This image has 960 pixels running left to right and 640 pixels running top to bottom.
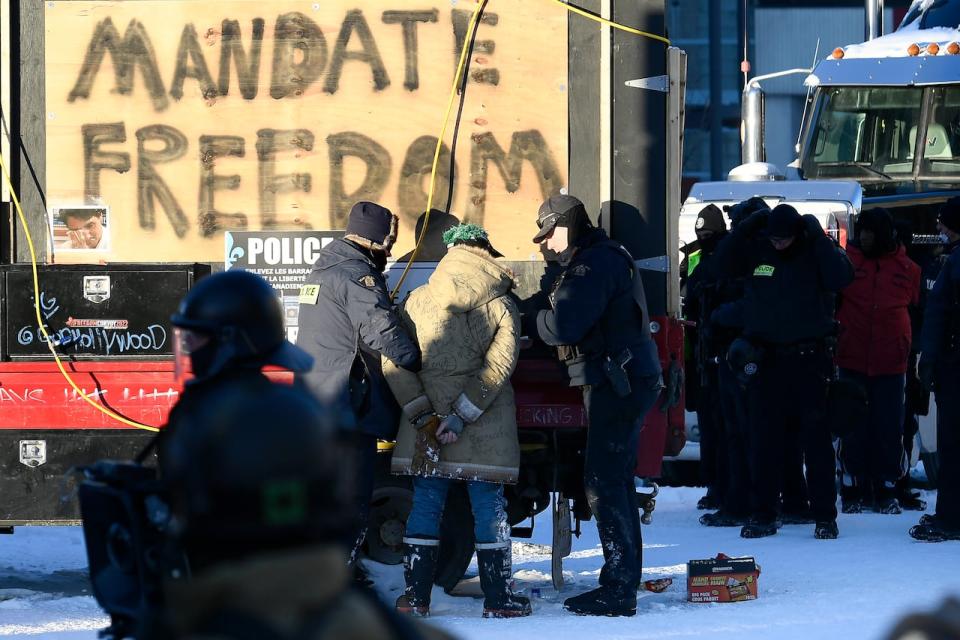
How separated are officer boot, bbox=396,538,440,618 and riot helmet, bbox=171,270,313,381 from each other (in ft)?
10.4

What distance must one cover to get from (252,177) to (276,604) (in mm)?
5259

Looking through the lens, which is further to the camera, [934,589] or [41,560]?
[41,560]

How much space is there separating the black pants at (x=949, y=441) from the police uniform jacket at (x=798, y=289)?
712mm

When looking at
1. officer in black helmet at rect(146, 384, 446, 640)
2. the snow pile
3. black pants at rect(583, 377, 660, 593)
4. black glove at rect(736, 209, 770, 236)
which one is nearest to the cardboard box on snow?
black pants at rect(583, 377, 660, 593)

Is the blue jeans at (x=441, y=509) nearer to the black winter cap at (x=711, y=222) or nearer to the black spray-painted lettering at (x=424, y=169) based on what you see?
the black spray-painted lettering at (x=424, y=169)

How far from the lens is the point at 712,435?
1077 cm

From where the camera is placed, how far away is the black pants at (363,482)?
678cm

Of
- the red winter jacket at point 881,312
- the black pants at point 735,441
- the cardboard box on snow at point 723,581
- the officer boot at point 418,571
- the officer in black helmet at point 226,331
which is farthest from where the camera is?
the red winter jacket at point 881,312

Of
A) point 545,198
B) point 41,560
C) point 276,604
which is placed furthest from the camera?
point 41,560

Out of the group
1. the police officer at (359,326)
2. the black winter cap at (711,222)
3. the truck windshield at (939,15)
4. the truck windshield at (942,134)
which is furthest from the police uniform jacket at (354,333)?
the truck windshield at (939,15)

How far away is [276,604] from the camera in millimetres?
2068

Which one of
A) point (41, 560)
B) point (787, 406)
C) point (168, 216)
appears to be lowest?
point (41, 560)

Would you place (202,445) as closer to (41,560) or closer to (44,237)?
(44,237)

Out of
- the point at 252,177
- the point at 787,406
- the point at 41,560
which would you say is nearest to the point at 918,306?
the point at 787,406
